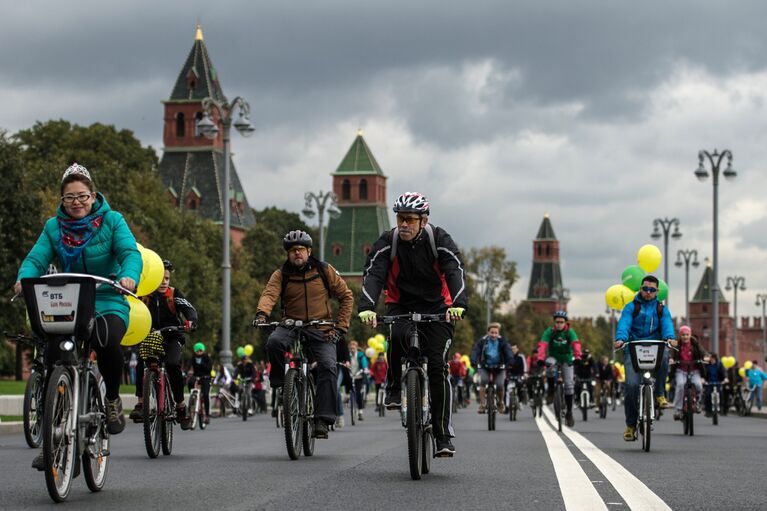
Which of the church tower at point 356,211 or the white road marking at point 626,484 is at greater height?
the church tower at point 356,211

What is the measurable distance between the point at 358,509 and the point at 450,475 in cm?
280

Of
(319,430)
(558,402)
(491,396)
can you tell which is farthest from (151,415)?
(491,396)

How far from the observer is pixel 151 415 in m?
13.1

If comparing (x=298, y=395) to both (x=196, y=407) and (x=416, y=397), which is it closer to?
(x=416, y=397)

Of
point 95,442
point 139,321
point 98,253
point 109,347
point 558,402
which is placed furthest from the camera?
point 558,402

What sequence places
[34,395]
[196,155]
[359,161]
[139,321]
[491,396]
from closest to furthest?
1. [34,395]
2. [139,321]
3. [491,396]
4. [196,155]
5. [359,161]

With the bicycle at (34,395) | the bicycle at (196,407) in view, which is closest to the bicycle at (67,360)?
the bicycle at (34,395)

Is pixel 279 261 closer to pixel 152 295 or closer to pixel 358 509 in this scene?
pixel 152 295

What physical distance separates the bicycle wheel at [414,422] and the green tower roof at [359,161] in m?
177

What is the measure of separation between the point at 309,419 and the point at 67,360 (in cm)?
475

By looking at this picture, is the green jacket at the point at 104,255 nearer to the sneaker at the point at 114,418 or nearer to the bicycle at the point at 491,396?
the sneaker at the point at 114,418

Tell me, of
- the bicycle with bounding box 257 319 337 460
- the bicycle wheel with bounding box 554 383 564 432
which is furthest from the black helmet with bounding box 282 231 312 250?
the bicycle wheel with bounding box 554 383 564 432

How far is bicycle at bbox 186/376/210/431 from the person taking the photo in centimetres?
2089

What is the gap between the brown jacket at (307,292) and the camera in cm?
1301
